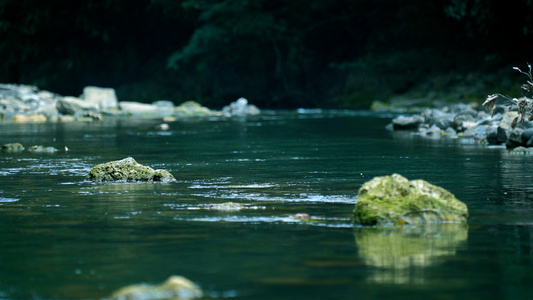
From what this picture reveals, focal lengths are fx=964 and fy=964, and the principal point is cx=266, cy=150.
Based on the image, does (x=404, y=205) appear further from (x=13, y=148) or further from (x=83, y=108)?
(x=83, y=108)

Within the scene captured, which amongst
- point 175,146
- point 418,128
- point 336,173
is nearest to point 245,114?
point 418,128

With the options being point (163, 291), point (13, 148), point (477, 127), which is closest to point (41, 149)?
point (13, 148)

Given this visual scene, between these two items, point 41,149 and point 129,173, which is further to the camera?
point 41,149

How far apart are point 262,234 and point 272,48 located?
129 feet

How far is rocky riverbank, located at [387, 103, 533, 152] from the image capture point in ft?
53.6

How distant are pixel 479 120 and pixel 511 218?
14.2 m

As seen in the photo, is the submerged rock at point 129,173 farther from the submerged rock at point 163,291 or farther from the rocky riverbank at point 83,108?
the rocky riverbank at point 83,108

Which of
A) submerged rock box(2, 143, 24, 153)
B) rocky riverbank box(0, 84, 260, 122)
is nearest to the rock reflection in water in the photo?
submerged rock box(2, 143, 24, 153)

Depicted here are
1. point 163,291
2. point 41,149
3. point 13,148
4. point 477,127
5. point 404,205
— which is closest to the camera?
point 163,291

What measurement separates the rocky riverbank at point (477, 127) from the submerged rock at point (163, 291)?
9331mm

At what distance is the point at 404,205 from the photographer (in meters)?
7.91

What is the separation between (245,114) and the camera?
39.2 metres

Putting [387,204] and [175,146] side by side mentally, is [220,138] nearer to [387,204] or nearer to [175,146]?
[175,146]

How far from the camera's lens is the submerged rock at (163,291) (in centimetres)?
523
